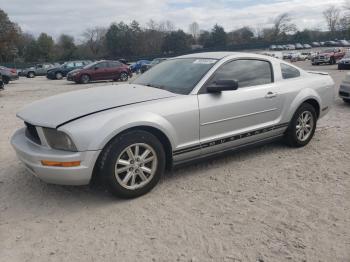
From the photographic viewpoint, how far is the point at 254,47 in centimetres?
6638

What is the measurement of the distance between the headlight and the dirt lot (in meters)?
0.66

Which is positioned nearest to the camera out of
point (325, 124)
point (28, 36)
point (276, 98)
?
point (276, 98)

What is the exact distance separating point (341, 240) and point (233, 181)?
4.82 feet

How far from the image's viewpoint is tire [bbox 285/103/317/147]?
5.25 metres

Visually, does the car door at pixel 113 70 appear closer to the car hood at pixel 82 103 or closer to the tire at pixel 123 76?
the tire at pixel 123 76

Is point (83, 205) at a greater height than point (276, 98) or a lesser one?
lesser

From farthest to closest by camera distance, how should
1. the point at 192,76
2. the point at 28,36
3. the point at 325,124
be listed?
the point at 28,36, the point at 325,124, the point at 192,76

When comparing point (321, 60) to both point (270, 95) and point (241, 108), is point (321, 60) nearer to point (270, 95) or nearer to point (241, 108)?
point (270, 95)

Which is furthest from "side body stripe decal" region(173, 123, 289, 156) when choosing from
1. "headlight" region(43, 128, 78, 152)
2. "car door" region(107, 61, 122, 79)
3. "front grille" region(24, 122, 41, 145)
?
"car door" region(107, 61, 122, 79)

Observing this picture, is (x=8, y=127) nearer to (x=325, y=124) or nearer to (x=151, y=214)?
(x=151, y=214)

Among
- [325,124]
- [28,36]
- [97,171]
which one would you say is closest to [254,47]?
[28,36]

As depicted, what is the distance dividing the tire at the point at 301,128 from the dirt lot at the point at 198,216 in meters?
0.50

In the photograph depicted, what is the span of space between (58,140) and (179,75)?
180 centimetres

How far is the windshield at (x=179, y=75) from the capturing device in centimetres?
430
